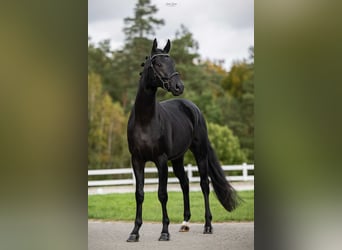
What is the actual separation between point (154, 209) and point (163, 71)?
15.2 ft

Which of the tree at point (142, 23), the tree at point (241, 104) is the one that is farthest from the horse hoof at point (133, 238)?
the tree at point (142, 23)

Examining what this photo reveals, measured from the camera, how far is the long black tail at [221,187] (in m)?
6.96

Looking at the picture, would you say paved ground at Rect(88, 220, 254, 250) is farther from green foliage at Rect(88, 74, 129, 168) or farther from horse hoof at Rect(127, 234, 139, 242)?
green foliage at Rect(88, 74, 129, 168)

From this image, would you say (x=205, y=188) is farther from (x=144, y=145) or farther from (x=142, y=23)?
(x=142, y=23)

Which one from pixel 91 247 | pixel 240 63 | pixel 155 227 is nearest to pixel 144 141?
pixel 91 247

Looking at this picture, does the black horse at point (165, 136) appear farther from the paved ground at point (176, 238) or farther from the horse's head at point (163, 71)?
the paved ground at point (176, 238)

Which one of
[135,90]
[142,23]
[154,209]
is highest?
[142,23]

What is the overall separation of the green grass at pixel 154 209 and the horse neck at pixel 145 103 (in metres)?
2.86

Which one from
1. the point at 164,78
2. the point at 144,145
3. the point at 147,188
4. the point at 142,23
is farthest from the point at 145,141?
the point at 142,23

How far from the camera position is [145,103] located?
6137 mm

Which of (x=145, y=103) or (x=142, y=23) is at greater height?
(x=142, y=23)

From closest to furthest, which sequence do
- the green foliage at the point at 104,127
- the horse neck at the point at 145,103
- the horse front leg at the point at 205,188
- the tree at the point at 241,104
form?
the horse neck at the point at 145,103
the horse front leg at the point at 205,188
the green foliage at the point at 104,127
the tree at the point at 241,104
